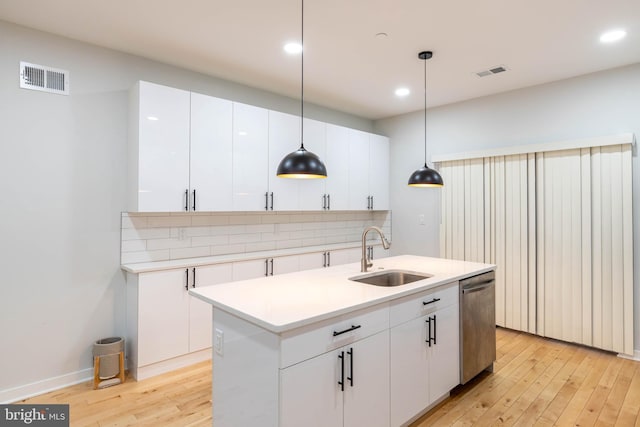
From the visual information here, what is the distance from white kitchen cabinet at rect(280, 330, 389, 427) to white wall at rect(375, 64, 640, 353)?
120 inches

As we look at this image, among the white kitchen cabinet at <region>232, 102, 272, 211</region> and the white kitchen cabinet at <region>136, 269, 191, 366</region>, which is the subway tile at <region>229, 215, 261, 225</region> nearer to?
the white kitchen cabinet at <region>232, 102, 272, 211</region>

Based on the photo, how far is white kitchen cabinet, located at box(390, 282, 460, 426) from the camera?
2.18 m

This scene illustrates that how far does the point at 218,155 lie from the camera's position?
11.4 feet

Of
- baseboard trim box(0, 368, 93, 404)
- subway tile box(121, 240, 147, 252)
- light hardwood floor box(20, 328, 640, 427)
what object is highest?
subway tile box(121, 240, 147, 252)

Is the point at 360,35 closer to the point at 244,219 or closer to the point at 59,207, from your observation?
the point at 244,219

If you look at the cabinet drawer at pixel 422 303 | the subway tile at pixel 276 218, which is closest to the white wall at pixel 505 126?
the subway tile at pixel 276 218

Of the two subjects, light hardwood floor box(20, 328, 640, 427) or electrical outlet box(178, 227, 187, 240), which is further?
electrical outlet box(178, 227, 187, 240)

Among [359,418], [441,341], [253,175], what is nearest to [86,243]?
[253,175]

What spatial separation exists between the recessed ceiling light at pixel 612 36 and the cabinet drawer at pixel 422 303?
235 cm

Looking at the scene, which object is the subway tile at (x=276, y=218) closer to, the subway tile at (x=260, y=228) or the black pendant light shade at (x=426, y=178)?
the subway tile at (x=260, y=228)

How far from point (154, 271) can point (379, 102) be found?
348 centimetres

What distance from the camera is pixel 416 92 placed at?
435cm

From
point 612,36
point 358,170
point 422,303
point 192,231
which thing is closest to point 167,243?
point 192,231

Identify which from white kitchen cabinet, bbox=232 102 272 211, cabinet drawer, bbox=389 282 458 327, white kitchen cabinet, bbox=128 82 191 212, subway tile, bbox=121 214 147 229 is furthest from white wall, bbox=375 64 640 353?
subway tile, bbox=121 214 147 229
